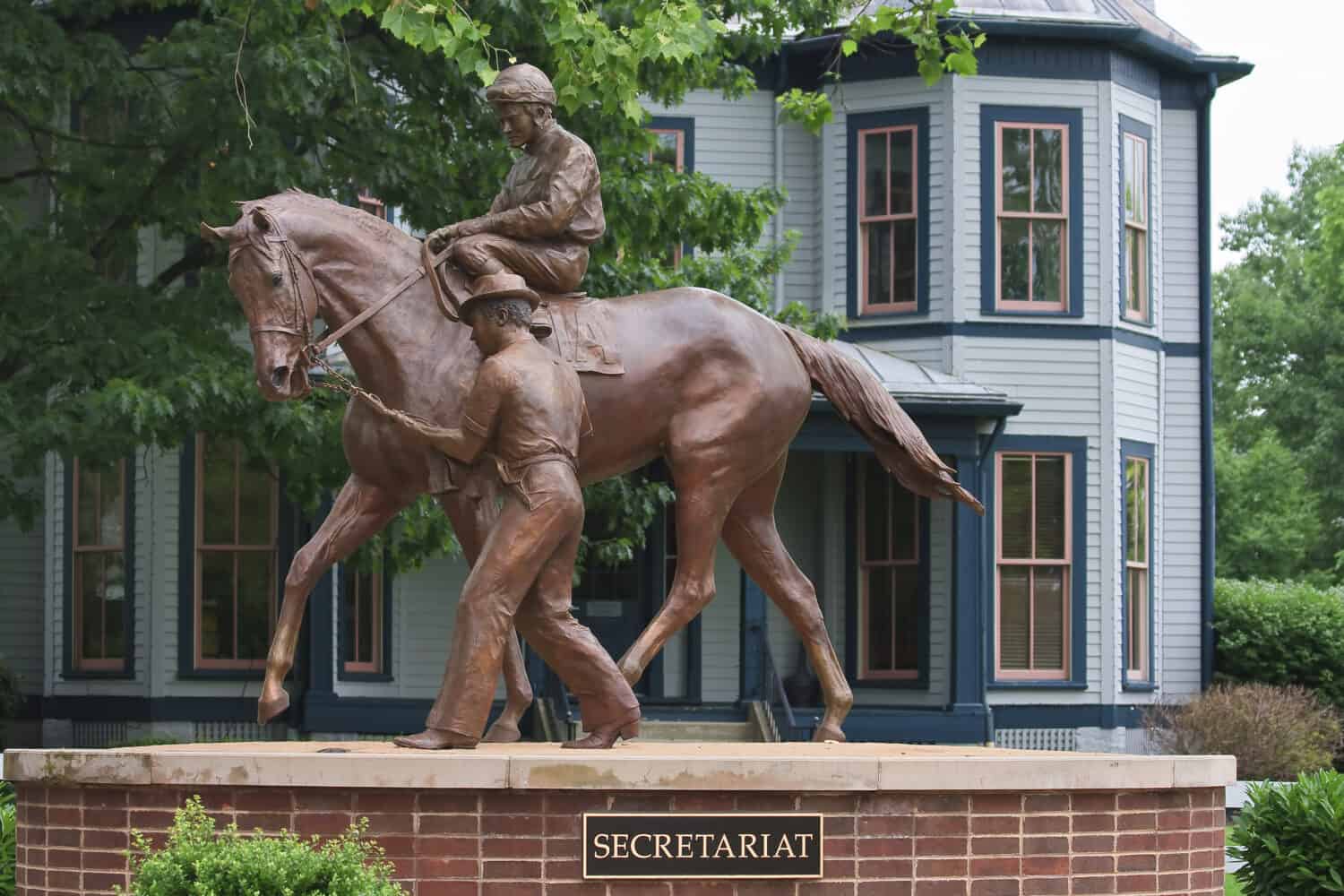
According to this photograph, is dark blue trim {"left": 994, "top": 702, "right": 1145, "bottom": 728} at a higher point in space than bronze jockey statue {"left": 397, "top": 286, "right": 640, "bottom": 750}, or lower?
lower

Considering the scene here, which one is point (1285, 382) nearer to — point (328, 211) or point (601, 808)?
point (328, 211)

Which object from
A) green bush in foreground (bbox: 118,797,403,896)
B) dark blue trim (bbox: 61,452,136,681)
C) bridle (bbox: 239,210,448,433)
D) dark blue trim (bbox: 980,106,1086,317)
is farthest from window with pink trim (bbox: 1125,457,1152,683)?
green bush in foreground (bbox: 118,797,403,896)

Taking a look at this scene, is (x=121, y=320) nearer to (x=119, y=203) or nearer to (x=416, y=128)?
(x=119, y=203)

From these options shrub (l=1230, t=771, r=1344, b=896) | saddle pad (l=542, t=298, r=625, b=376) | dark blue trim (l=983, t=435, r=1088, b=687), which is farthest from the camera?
dark blue trim (l=983, t=435, r=1088, b=687)

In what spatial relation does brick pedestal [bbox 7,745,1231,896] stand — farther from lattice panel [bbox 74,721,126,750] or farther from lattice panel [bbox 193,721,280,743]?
lattice panel [bbox 74,721,126,750]

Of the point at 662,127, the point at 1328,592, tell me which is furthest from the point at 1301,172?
the point at 662,127

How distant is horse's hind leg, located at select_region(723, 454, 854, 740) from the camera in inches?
402

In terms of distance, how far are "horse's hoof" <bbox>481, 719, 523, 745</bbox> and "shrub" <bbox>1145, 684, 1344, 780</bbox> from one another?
1335 centimetres

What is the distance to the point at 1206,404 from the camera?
2595cm

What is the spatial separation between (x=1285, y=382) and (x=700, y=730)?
76.2ft

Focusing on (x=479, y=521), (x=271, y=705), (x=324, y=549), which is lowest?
(x=271, y=705)

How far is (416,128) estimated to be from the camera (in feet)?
56.8

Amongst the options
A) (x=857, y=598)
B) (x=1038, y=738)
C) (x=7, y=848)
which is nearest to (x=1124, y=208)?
(x=857, y=598)

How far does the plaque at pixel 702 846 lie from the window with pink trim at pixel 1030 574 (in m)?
15.7
